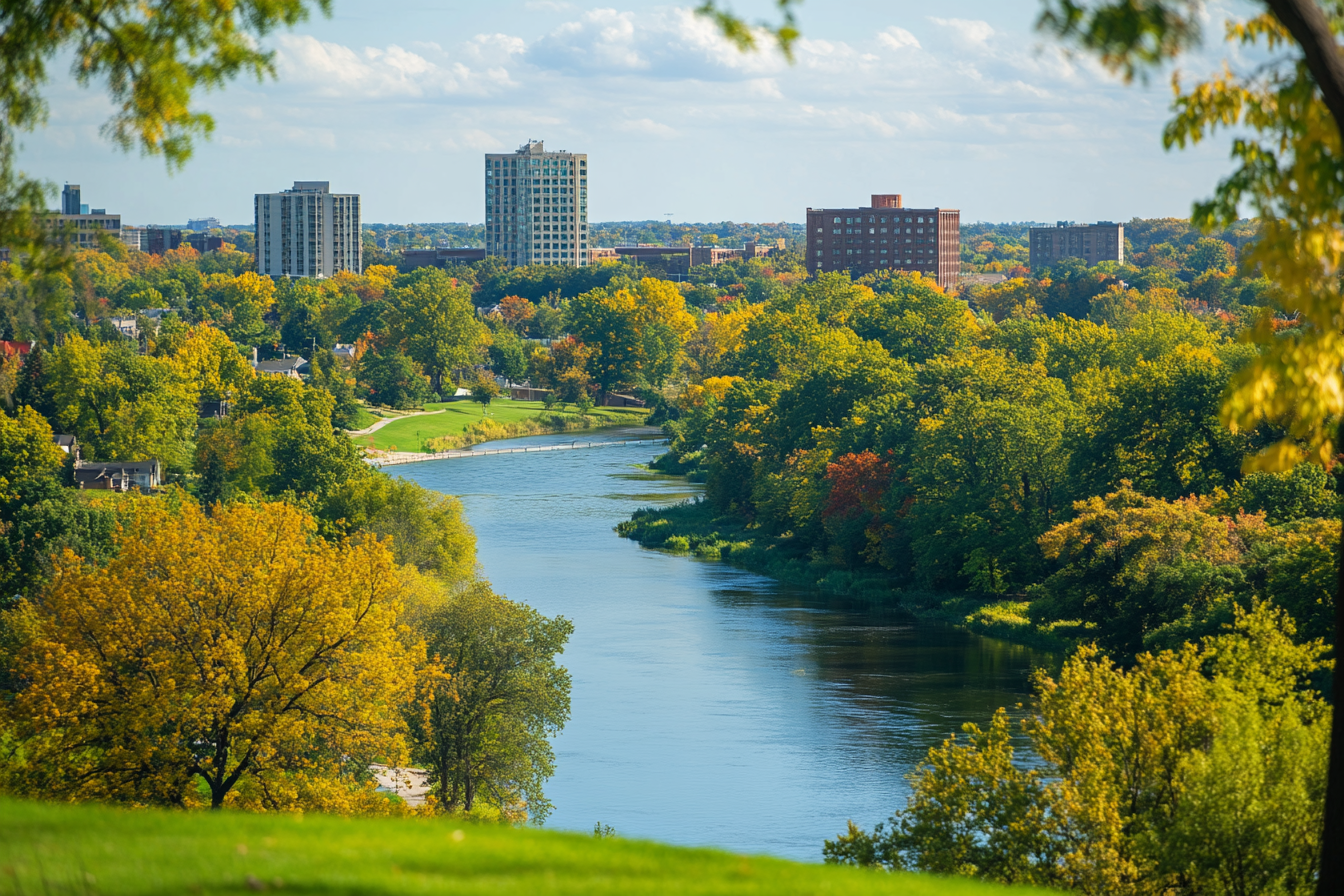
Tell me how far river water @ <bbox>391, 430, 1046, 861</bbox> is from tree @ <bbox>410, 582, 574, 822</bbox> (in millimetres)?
1374

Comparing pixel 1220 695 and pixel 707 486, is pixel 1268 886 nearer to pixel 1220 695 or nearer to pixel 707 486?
pixel 1220 695

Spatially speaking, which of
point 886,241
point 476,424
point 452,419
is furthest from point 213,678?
point 886,241

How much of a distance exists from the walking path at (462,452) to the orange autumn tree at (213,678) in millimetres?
62452

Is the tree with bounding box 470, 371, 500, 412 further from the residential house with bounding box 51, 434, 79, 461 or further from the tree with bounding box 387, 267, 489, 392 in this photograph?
the residential house with bounding box 51, 434, 79, 461

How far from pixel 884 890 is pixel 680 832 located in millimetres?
19663

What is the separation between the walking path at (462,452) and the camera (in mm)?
95125

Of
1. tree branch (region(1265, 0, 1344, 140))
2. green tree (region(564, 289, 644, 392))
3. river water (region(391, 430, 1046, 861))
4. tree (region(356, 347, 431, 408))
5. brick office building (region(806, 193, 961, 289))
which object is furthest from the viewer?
brick office building (region(806, 193, 961, 289))

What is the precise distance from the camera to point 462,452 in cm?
10112

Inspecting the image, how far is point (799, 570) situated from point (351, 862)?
51.0m

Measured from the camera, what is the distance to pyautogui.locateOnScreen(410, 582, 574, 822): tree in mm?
31953

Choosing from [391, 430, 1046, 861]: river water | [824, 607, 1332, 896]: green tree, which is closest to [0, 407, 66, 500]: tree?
[391, 430, 1046, 861]: river water

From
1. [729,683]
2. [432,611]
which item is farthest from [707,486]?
[432,611]

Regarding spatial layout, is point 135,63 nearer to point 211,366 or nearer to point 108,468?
point 108,468

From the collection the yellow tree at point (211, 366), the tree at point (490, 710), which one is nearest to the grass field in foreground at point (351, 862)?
the tree at point (490, 710)
